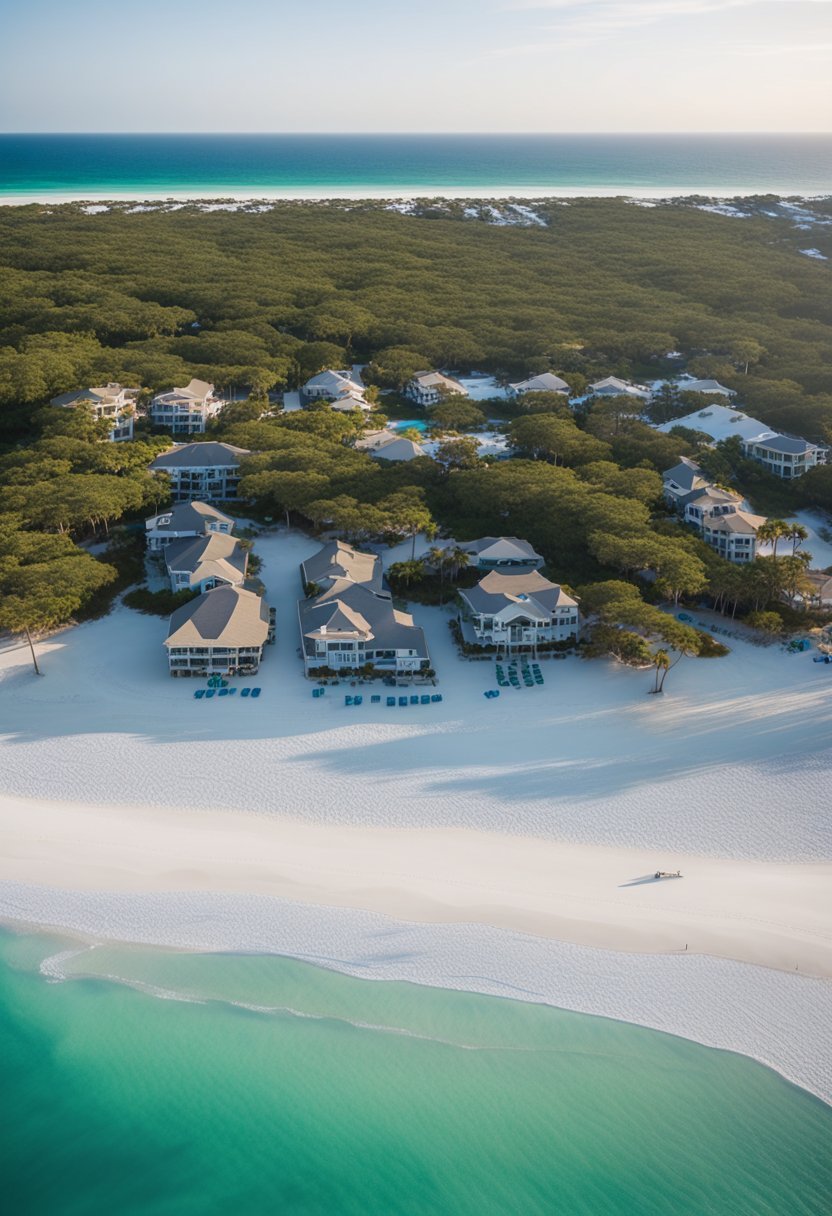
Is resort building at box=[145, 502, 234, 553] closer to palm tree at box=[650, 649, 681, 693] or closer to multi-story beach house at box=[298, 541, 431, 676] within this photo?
multi-story beach house at box=[298, 541, 431, 676]

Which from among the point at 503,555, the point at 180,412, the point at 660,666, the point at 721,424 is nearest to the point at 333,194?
the point at 180,412

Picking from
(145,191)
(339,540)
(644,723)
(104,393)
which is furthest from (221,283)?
(145,191)

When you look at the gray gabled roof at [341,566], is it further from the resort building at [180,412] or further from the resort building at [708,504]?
the resort building at [180,412]

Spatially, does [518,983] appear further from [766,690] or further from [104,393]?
[104,393]

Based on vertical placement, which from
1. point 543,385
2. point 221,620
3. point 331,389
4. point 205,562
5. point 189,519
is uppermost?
point 331,389

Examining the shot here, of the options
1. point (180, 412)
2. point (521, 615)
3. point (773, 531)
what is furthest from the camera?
point (180, 412)

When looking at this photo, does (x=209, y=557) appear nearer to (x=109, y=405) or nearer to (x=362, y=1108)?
(x=109, y=405)
